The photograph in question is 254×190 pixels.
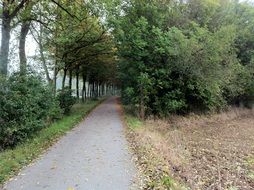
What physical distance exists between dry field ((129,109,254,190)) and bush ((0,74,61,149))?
397cm

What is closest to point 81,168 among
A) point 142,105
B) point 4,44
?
point 4,44

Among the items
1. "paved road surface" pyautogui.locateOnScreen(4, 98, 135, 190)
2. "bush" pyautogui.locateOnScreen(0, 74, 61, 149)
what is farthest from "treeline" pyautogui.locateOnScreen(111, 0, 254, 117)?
"paved road surface" pyautogui.locateOnScreen(4, 98, 135, 190)

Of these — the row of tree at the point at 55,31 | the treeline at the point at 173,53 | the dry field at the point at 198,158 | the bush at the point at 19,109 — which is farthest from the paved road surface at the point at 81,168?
the treeline at the point at 173,53

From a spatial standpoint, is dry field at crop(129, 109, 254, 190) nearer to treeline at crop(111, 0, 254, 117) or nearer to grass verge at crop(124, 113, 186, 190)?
grass verge at crop(124, 113, 186, 190)

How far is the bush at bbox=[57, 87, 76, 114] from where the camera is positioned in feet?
79.5

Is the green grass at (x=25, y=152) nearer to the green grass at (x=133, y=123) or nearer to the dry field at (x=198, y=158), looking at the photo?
the dry field at (x=198, y=158)

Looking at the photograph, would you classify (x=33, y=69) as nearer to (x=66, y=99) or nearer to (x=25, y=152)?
(x=25, y=152)

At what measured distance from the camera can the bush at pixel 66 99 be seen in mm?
24231

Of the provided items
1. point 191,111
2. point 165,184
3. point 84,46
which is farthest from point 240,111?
point 165,184

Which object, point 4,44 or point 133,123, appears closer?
point 4,44

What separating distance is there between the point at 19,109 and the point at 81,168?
176 inches

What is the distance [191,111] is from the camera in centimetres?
2719

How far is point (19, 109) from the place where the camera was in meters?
12.6

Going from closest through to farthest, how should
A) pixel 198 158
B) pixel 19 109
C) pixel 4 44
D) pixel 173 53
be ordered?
pixel 19 109 → pixel 198 158 → pixel 4 44 → pixel 173 53
